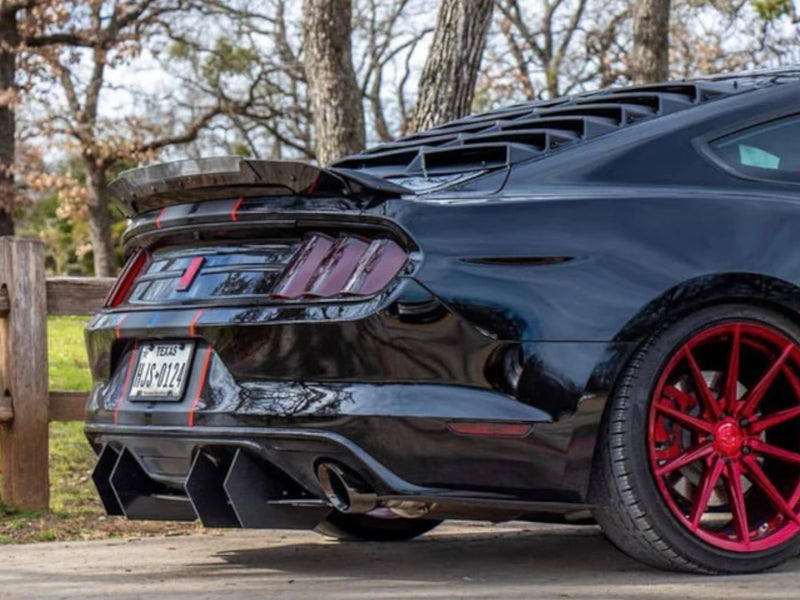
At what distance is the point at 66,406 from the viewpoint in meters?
6.88

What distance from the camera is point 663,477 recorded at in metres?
4.30

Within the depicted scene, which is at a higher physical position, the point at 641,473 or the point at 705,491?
the point at 641,473

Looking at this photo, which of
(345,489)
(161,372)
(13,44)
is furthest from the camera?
(13,44)

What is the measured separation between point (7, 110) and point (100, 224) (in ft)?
34.8

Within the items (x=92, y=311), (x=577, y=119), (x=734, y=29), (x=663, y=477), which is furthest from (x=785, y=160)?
(x=734, y=29)

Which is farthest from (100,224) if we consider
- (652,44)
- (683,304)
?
(683,304)

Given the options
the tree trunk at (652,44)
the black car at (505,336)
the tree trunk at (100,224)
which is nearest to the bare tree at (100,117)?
the tree trunk at (100,224)

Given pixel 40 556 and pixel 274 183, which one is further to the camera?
pixel 40 556

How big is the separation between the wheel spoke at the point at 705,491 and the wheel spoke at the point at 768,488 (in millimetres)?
111

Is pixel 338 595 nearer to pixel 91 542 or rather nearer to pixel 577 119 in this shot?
pixel 577 119

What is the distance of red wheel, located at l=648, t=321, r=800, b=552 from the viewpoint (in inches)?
171

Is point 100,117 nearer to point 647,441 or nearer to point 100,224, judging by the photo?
point 100,224

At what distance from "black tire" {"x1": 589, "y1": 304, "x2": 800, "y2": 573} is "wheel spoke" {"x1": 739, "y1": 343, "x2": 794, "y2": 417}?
254 millimetres

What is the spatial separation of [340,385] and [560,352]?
635mm
